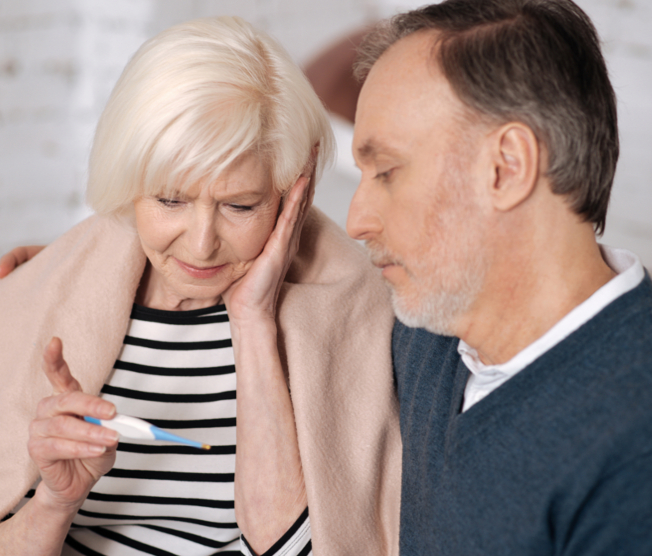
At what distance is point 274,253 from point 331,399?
0.96 feet

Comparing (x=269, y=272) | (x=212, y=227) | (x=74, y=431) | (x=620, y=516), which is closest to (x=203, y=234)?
(x=212, y=227)

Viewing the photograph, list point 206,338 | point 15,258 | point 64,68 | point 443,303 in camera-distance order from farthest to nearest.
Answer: point 64,68 → point 15,258 → point 206,338 → point 443,303

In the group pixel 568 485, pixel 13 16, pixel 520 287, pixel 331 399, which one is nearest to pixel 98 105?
pixel 13 16

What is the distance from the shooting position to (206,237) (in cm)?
117

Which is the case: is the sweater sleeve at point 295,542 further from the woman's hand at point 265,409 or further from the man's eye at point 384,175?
the man's eye at point 384,175

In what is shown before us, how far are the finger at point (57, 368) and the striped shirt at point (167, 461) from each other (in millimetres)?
287

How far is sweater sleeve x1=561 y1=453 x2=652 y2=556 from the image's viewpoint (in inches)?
30.7

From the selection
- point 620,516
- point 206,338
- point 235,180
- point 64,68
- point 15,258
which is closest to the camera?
point 620,516

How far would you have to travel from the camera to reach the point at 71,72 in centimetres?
246

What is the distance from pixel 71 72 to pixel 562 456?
2.25 m

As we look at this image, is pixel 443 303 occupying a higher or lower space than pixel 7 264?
higher

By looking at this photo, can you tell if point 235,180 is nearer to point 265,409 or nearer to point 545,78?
point 265,409

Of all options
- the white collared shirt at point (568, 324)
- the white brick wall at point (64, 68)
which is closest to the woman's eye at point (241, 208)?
the white collared shirt at point (568, 324)

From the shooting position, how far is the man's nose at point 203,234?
117 cm
